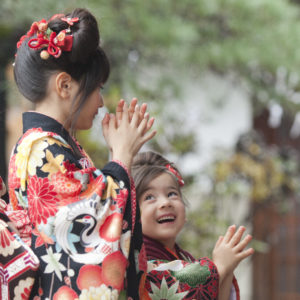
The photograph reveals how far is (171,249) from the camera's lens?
207 centimetres

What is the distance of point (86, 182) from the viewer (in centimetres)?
151

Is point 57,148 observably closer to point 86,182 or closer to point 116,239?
point 86,182

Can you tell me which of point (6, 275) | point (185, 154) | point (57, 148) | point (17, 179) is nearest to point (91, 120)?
point (57, 148)

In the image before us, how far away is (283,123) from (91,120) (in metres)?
5.35

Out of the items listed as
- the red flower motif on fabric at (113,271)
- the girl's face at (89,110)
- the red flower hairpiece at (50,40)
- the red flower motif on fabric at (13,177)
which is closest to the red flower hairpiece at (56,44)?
the red flower hairpiece at (50,40)

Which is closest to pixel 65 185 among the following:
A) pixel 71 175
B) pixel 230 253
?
pixel 71 175

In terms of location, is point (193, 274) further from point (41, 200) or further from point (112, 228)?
point (41, 200)

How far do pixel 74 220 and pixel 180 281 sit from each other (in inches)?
17.5

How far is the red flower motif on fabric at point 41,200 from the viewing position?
1470 mm

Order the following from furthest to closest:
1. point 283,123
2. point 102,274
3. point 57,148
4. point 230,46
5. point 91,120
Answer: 1. point 283,123
2. point 230,46
3. point 91,120
4. point 57,148
5. point 102,274

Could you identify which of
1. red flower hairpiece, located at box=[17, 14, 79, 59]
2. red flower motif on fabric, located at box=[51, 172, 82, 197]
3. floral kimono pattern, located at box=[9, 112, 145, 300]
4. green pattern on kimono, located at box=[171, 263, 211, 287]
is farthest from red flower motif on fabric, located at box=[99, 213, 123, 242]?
red flower hairpiece, located at box=[17, 14, 79, 59]

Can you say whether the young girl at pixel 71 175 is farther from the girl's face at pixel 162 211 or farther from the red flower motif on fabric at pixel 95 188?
the girl's face at pixel 162 211

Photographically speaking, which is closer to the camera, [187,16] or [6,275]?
[6,275]

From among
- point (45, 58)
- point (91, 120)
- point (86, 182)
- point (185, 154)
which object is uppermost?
point (45, 58)
